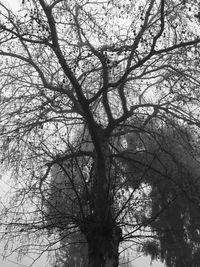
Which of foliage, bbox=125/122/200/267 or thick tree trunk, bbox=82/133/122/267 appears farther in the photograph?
foliage, bbox=125/122/200/267

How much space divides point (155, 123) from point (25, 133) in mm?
3852

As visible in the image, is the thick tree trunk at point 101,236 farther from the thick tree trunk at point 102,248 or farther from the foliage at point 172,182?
the foliage at point 172,182

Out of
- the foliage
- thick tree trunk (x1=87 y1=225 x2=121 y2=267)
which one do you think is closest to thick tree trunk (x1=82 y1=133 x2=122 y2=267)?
thick tree trunk (x1=87 y1=225 x2=121 y2=267)

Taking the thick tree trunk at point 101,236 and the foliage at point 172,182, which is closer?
the thick tree trunk at point 101,236

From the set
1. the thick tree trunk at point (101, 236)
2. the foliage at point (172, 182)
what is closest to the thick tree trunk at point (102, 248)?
the thick tree trunk at point (101, 236)

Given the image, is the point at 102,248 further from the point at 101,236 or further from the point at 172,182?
the point at 172,182

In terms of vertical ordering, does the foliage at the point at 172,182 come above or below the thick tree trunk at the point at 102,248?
above

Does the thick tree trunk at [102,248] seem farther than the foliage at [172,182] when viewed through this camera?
No

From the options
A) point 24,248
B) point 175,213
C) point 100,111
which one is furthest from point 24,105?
point 175,213

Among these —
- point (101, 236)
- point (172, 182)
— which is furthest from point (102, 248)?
point (172, 182)

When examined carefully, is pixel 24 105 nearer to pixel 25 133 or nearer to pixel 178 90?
pixel 25 133

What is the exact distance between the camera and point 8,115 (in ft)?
29.7

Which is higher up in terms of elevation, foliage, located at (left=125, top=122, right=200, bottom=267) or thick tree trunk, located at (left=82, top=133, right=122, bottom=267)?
foliage, located at (left=125, top=122, right=200, bottom=267)

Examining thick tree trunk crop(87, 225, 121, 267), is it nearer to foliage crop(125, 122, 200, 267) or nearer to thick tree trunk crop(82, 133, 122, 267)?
thick tree trunk crop(82, 133, 122, 267)
